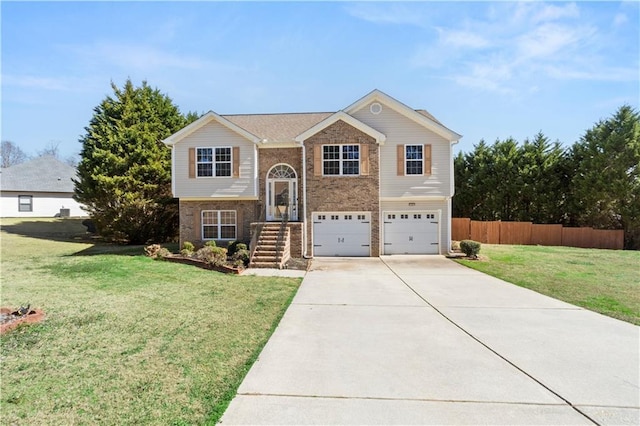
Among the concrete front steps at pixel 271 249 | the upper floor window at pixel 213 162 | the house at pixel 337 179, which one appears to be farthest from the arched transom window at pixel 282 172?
the concrete front steps at pixel 271 249

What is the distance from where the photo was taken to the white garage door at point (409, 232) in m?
17.3

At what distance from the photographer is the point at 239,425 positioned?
3.38 metres

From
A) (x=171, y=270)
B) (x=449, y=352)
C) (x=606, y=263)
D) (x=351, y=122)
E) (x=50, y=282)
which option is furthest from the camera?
(x=351, y=122)

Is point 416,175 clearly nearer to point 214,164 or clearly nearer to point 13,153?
point 214,164

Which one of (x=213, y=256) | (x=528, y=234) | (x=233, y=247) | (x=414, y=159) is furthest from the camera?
(x=528, y=234)

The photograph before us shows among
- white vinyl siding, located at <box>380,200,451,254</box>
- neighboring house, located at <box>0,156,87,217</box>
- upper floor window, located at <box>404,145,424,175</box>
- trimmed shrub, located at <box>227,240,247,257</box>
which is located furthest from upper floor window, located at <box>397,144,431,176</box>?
neighboring house, located at <box>0,156,87,217</box>

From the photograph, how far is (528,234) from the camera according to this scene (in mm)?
22125

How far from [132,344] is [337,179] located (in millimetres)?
12619

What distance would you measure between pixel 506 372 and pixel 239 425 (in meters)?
Answer: 3.53

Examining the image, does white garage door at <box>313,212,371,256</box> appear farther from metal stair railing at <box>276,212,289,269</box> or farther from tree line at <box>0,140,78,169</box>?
tree line at <box>0,140,78,169</box>

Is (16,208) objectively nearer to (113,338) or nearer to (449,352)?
(113,338)

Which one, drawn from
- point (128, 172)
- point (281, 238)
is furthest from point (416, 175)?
point (128, 172)

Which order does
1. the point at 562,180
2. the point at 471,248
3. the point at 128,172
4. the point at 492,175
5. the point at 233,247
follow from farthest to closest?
the point at 492,175 → the point at 562,180 → the point at 128,172 → the point at 233,247 → the point at 471,248

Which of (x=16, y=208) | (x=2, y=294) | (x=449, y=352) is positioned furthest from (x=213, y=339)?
(x=16, y=208)
